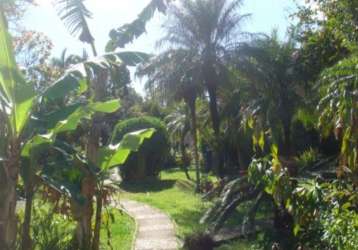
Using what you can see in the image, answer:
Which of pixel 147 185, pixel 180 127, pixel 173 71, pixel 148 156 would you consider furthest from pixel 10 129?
pixel 180 127

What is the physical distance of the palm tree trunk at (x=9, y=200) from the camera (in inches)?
301

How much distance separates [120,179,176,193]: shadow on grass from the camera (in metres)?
25.6

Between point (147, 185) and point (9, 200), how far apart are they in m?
19.5

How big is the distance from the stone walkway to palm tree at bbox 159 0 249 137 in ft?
20.5

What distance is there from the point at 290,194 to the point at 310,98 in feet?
36.1

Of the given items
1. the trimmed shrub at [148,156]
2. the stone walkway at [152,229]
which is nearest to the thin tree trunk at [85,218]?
the stone walkway at [152,229]

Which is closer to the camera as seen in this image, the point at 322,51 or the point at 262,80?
the point at 322,51

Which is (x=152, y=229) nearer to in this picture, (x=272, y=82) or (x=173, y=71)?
(x=272, y=82)

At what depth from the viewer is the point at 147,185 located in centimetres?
2717

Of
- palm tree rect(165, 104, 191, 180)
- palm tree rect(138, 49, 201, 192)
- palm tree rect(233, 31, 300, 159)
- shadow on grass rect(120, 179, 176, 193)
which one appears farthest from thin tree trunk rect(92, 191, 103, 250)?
palm tree rect(165, 104, 191, 180)

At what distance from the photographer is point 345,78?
31.4 feet

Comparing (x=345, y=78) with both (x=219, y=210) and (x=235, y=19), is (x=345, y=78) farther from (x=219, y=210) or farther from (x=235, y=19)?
(x=235, y=19)

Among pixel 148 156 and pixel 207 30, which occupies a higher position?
pixel 207 30

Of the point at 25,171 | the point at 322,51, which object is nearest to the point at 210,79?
the point at 322,51
